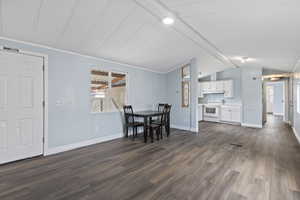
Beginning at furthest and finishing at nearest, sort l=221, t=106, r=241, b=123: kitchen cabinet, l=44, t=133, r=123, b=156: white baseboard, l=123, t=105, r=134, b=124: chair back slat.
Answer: l=221, t=106, r=241, b=123: kitchen cabinet, l=123, t=105, r=134, b=124: chair back slat, l=44, t=133, r=123, b=156: white baseboard

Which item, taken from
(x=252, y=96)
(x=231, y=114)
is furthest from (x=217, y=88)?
(x=252, y=96)

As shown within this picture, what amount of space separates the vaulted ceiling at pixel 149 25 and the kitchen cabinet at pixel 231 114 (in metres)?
3.27

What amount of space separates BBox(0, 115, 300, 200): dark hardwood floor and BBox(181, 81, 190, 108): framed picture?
223 cm

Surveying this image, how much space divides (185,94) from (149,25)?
11.3ft

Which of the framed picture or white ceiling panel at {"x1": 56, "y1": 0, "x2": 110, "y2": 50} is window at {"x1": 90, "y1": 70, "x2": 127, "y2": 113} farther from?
the framed picture

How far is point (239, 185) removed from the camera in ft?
6.94

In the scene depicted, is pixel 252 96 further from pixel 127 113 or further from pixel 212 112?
pixel 127 113

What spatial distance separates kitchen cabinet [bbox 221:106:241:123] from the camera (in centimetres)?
676

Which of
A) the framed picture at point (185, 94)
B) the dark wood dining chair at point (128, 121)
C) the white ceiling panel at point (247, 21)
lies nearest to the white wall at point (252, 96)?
the white ceiling panel at point (247, 21)

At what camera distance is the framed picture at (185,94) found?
19.0 feet

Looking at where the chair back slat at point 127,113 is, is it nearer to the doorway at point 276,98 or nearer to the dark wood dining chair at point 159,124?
the dark wood dining chair at point 159,124

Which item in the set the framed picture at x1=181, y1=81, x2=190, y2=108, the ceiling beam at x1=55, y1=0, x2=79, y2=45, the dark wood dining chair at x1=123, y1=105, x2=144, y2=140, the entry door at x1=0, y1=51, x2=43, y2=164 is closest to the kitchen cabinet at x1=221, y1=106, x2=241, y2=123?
the framed picture at x1=181, y1=81, x2=190, y2=108

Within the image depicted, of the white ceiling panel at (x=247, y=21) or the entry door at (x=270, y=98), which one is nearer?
the white ceiling panel at (x=247, y=21)

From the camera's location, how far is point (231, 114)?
695 cm
